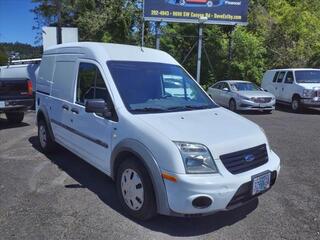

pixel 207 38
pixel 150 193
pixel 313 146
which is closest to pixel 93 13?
pixel 207 38

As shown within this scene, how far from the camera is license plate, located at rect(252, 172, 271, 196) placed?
4.47m

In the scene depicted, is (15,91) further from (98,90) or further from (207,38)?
(207,38)

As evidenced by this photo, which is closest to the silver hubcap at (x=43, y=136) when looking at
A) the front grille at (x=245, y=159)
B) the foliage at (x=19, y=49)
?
the front grille at (x=245, y=159)

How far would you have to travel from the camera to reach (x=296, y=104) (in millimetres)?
17219

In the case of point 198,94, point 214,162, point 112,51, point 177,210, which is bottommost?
point 177,210

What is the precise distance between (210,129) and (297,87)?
44.7ft

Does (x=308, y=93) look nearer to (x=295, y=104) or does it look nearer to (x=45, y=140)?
(x=295, y=104)

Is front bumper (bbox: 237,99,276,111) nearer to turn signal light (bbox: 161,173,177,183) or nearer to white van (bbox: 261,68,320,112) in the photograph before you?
white van (bbox: 261,68,320,112)

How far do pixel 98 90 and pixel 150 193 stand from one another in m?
1.84

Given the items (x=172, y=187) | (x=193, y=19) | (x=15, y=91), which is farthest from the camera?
(x=193, y=19)

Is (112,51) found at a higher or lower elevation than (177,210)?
higher

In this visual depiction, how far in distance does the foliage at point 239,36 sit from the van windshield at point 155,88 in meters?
19.1

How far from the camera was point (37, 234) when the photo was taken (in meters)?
4.37

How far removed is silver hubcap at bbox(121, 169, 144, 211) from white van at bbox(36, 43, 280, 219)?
1 cm
